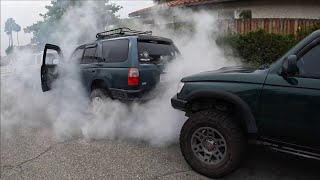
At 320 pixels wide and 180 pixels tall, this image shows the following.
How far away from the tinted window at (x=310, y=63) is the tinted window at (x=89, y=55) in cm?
451

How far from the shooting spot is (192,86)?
13.8 ft

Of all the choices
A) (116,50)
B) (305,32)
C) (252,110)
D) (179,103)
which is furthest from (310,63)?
(305,32)

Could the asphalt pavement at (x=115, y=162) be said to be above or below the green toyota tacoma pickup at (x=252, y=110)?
below

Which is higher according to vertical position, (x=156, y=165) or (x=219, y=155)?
(x=219, y=155)

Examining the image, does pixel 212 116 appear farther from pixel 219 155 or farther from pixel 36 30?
pixel 36 30

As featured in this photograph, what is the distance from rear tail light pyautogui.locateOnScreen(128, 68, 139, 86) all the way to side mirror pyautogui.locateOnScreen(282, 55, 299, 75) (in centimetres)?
294

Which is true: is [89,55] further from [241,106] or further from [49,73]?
[241,106]

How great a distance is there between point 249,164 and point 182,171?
945 millimetres

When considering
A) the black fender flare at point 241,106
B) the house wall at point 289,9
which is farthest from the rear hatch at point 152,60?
the house wall at point 289,9

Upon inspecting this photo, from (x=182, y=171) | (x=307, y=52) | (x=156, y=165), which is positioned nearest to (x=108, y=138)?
(x=156, y=165)

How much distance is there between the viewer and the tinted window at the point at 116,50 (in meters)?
6.11

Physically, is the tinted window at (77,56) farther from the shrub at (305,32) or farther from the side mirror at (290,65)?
the shrub at (305,32)

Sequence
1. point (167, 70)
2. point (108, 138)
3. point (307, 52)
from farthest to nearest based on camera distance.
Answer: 1. point (167, 70)
2. point (108, 138)
3. point (307, 52)

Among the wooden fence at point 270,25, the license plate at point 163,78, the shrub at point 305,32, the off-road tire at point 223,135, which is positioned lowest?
the off-road tire at point 223,135
